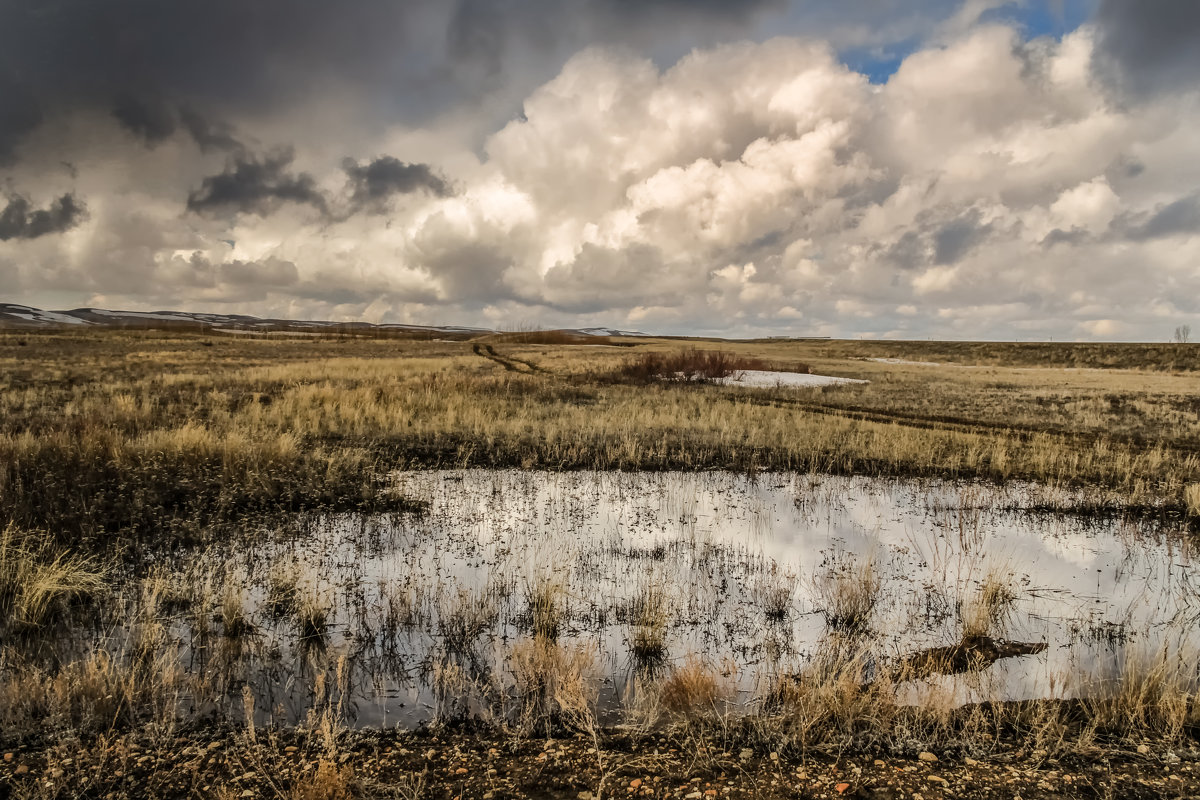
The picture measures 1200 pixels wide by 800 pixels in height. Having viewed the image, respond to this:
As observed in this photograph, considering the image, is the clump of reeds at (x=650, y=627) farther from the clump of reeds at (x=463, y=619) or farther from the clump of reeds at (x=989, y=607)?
the clump of reeds at (x=989, y=607)

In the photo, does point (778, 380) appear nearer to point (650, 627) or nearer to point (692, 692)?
point (650, 627)

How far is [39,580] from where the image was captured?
5.74m

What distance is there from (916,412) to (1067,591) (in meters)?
16.5

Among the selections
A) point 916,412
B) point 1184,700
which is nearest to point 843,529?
point 1184,700

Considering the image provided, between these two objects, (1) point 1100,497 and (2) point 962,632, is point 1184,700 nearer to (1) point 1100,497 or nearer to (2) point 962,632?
(2) point 962,632

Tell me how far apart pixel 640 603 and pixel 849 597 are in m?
2.11

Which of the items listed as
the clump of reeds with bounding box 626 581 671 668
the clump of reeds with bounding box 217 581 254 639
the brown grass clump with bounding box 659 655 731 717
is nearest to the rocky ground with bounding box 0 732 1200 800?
the brown grass clump with bounding box 659 655 731 717

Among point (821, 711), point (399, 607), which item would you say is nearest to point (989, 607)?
point (821, 711)

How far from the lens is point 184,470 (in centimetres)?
1023

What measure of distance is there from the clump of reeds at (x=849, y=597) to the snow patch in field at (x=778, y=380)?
25.2 m

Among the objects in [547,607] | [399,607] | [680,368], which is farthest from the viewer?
[680,368]

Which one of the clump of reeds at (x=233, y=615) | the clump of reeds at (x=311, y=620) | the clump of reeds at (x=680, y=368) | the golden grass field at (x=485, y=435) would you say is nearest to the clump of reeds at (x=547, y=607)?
the clump of reeds at (x=311, y=620)

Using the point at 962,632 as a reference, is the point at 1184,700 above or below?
above

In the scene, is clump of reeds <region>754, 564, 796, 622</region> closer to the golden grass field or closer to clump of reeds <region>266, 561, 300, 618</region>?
clump of reeds <region>266, 561, 300, 618</region>
